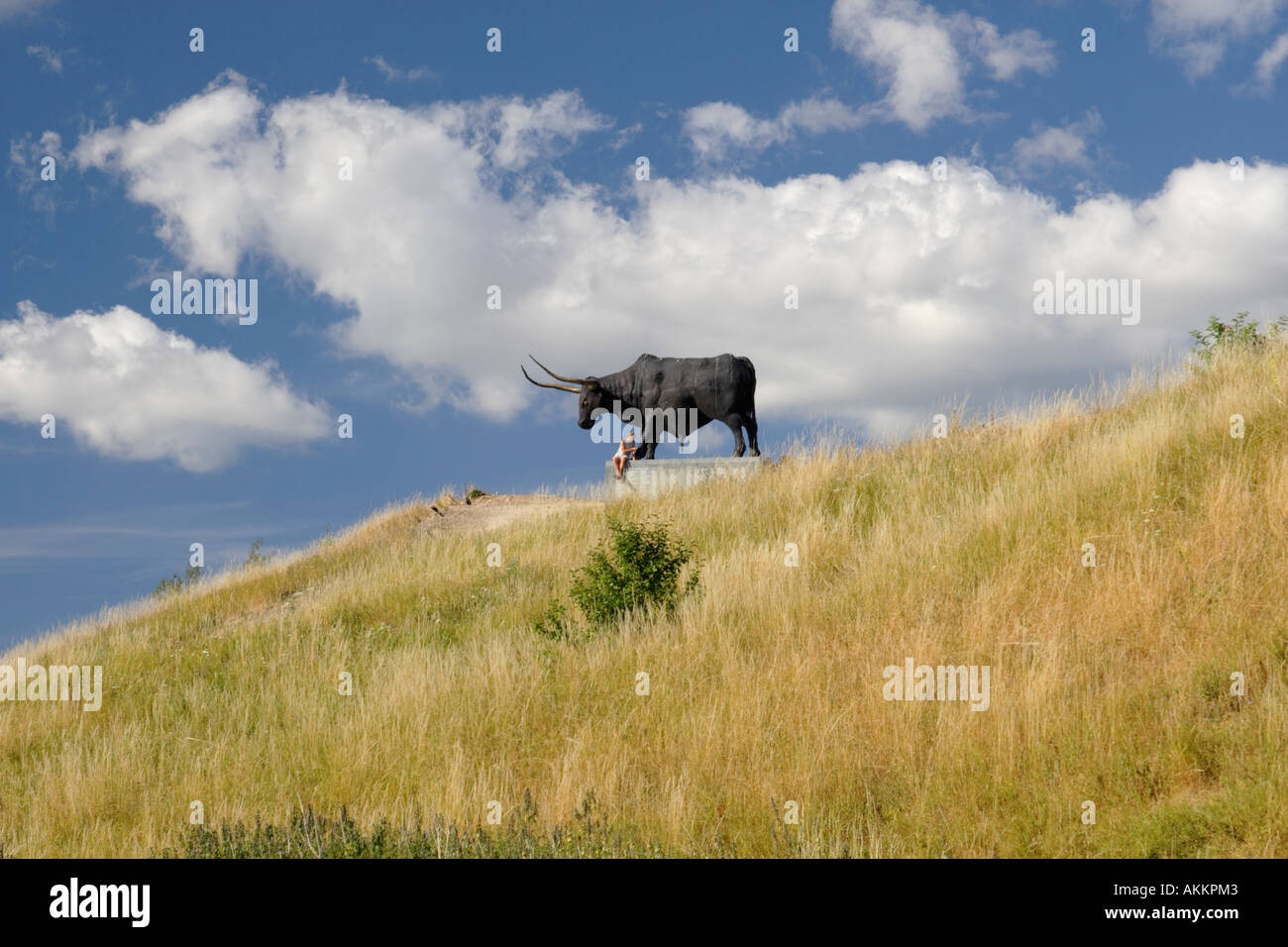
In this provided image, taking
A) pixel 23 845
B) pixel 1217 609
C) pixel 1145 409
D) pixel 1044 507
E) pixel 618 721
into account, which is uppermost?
pixel 1145 409

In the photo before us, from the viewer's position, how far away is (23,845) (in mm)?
6695

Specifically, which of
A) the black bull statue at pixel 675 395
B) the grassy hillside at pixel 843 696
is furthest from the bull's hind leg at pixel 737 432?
the grassy hillside at pixel 843 696

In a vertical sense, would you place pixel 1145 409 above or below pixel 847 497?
above

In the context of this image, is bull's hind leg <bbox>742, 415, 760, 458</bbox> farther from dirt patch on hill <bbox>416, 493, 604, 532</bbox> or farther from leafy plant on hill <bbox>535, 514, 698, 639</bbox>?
leafy plant on hill <bbox>535, 514, 698, 639</bbox>

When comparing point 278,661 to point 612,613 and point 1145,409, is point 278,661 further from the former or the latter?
point 1145,409

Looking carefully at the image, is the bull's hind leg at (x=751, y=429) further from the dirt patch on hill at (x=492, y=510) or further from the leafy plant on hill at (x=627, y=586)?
the leafy plant on hill at (x=627, y=586)

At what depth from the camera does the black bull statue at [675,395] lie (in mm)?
18672

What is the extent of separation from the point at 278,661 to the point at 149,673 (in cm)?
191

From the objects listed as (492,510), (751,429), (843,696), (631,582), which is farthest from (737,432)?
(843,696)

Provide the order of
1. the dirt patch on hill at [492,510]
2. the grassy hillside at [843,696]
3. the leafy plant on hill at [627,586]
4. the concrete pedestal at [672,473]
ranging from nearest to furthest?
the grassy hillside at [843,696], the leafy plant on hill at [627,586], the concrete pedestal at [672,473], the dirt patch on hill at [492,510]
